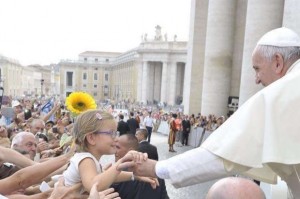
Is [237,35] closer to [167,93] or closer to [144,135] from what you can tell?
[144,135]

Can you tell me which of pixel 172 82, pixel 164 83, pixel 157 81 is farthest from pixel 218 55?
pixel 157 81

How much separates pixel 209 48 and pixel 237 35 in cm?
166

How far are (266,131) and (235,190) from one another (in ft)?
1.09

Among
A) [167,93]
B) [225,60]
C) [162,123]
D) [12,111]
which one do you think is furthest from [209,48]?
[167,93]

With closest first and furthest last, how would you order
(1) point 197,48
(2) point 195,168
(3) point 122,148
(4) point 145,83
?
1. (2) point 195,168
2. (3) point 122,148
3. (1) point 197,48
4. (4) point 145,83

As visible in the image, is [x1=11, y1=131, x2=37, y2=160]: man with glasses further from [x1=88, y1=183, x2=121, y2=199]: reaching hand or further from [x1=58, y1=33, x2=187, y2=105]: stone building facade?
[x1=58, y1=33, x2=187, y2=105]: stone building facade

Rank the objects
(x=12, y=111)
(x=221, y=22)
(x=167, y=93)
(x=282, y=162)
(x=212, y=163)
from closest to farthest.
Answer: (x=282, y=162) < (x=212, y=163) < (x=12, y=111) < (x=221, y=22) < (x=167, y=93)

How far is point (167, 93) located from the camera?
70.7 metres

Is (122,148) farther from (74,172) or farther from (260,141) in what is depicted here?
(260,141)

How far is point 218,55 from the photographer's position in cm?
1891

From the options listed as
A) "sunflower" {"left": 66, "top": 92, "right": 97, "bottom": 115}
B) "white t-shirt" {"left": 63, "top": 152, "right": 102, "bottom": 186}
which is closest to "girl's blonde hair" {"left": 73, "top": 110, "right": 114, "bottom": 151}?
"white t-shirt" {"left": 63, "top": 152, "right": 102, "bottom": 186}

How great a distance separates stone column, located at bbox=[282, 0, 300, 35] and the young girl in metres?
10.2

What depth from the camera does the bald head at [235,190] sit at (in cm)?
171

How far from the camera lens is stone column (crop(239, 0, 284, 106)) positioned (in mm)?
14078
